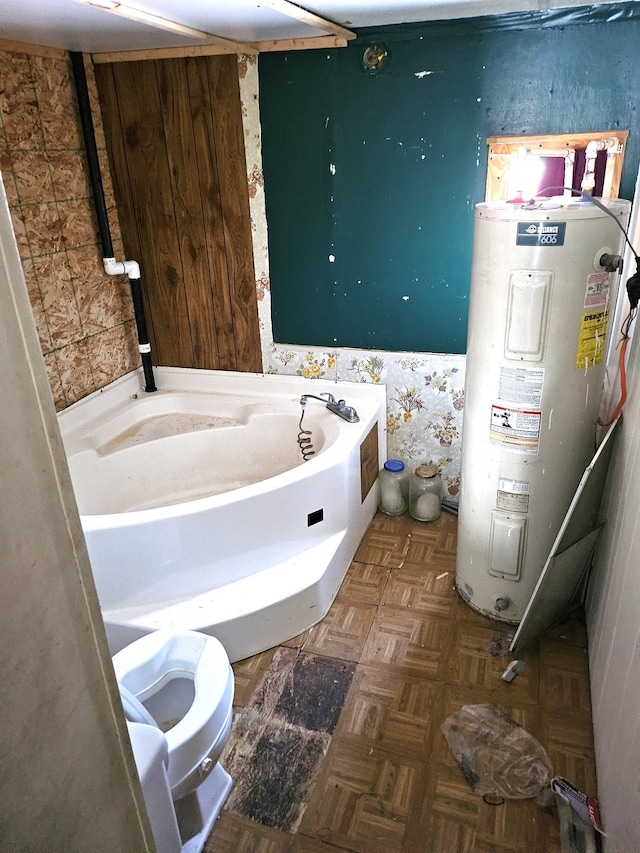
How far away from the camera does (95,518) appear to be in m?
1.88

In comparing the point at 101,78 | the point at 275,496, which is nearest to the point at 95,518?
the point at 275,496

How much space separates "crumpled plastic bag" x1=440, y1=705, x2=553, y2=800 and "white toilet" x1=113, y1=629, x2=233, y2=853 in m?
0.66

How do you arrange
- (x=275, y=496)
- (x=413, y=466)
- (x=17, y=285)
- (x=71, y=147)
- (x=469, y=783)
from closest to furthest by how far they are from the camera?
(x=17, y=285) → (x=469, y=783) → (x=275, y=496) → (x=71, y=147) → (x=413, y=466)

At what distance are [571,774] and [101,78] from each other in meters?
3.03

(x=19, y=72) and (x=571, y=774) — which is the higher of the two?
(x=19, y=72)

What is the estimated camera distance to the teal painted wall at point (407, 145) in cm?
205

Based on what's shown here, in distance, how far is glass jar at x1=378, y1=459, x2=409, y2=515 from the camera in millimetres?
2754

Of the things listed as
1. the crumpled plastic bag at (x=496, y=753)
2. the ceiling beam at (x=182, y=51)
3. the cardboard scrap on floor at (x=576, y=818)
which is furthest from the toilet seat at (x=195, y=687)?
the ceiling beam at (x=182, y=51)

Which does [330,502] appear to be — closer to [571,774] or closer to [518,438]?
[518,438]

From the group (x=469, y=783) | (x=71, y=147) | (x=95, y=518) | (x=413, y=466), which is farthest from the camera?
(x=413, y=466)

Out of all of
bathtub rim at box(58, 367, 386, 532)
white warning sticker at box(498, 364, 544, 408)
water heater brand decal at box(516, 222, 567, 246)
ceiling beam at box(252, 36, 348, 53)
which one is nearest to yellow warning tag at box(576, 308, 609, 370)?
white warning sticker at box(498, 364, 544, 408)

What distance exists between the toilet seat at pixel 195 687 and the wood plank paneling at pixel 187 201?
157 cm

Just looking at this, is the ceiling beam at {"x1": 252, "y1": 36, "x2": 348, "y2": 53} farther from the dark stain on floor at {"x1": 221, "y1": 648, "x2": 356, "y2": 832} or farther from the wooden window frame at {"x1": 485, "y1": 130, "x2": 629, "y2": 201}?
the dark stain on floor at {"x1": 221, "y1": 648, "x2": 356, "y2": 832}

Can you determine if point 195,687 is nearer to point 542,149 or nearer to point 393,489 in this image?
point 393,489
